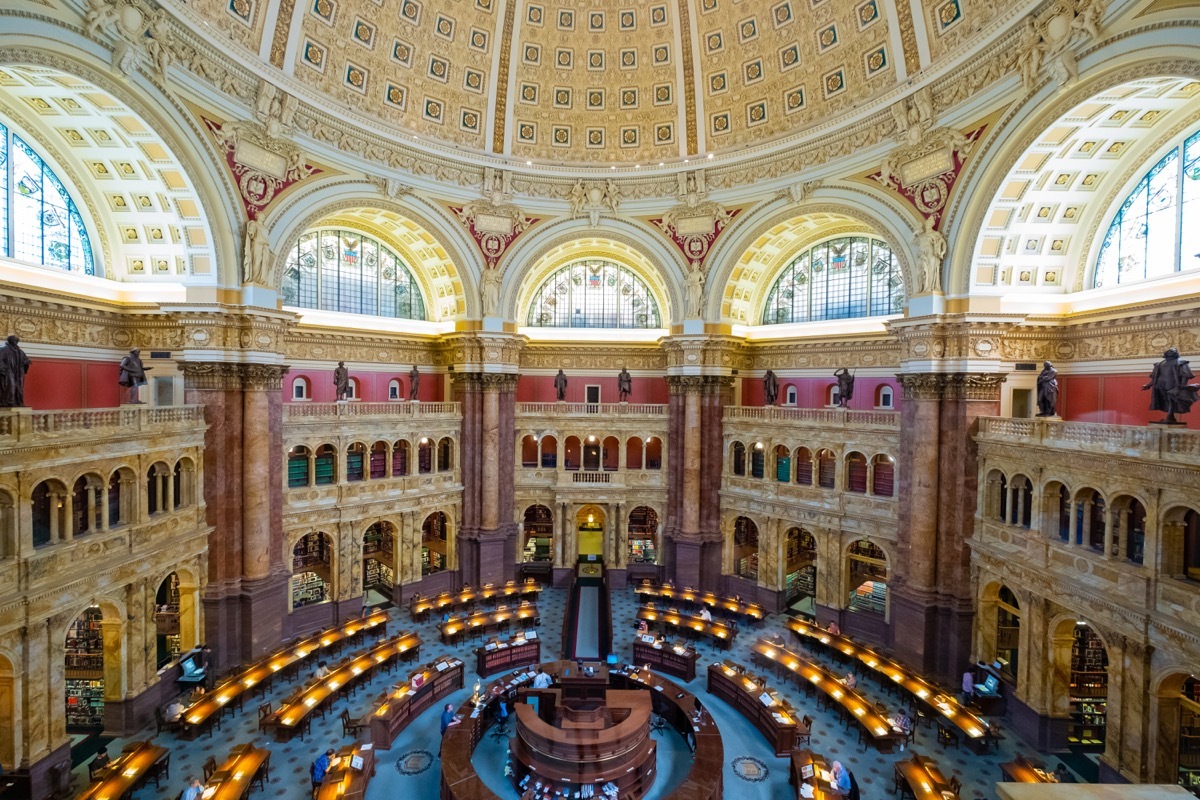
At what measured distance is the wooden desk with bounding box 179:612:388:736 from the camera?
1791 centimetres

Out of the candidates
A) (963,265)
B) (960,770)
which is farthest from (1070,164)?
(960,770)

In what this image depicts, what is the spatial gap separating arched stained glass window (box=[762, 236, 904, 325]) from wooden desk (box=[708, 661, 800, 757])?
1754cm

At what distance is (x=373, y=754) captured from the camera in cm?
1700

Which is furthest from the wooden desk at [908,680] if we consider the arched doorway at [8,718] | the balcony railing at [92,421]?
the arched doorway at [8,718]

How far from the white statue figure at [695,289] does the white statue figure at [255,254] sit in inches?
728

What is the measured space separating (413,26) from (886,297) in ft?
80.7

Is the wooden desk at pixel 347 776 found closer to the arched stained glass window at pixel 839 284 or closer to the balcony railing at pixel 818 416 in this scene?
the balcony railing at pixel 818 416

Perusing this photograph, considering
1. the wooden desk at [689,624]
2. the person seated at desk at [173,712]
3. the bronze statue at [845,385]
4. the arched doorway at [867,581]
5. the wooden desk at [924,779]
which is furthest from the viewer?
the arched doorway at [867,581]

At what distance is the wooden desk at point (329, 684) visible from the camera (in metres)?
17.9

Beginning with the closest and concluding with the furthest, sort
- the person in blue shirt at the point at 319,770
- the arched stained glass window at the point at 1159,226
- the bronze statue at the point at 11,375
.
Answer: the bronze statue at the point at 11,375, the person in blue shirt at the point at 319,770, the arched stained glass window at the point at 1159,226

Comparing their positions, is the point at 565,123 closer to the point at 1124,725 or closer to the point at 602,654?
the point at 602,654

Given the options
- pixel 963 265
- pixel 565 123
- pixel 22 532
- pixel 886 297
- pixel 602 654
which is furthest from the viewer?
pixel 565 123

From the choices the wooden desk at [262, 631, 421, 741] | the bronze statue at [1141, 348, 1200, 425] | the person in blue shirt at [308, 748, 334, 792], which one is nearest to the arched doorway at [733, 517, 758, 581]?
the wooden desk at [262, 631, 421, 741]

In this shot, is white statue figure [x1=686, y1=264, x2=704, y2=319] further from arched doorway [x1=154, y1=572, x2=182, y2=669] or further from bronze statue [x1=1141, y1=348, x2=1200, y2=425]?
arched doorway [x1=154, y1=572, x2=182, y2=669]
